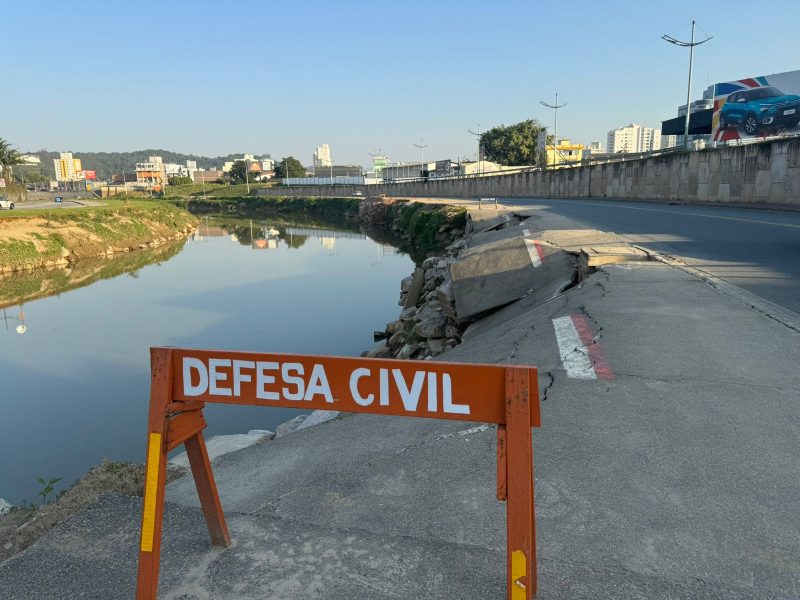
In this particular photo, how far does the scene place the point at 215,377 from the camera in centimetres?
273

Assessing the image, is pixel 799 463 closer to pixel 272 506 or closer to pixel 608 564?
pixel 608 564

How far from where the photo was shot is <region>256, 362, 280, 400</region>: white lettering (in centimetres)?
267

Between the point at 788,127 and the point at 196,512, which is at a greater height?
the point at 788,127

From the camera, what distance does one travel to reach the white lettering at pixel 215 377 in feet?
8.91

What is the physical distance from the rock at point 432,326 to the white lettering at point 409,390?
9.66m

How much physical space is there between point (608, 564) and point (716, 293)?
5.96 m

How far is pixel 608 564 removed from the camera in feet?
9.27

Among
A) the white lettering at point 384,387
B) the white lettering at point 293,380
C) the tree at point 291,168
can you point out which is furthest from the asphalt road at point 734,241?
the tree at point 291,168

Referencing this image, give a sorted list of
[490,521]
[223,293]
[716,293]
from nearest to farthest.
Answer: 1. [490,521]
2. [716,293]
3. [223,293]

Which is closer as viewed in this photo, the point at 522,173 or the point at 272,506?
the point at 272,506

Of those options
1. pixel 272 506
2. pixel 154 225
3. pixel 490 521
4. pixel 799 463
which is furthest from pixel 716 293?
pixel 154 225

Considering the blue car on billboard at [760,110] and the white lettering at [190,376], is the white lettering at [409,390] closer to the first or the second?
the white lettering at [190,376]

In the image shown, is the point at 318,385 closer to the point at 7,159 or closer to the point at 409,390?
the point at 409,390

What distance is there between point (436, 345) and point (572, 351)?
6.08m
